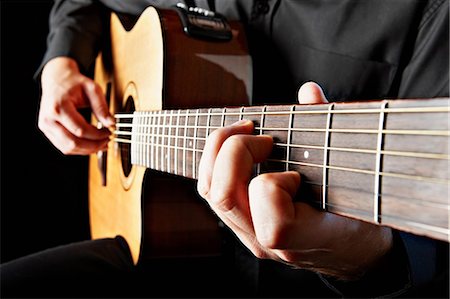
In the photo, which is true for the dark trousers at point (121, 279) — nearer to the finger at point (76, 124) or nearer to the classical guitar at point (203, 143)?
Answer: the classical guitar at point (203, 143)

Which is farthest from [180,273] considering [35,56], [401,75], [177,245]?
[35,56]

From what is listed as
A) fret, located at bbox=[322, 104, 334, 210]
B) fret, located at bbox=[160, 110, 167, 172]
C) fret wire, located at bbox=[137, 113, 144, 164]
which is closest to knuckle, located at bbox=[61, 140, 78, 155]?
fret wire, located at bbox=[137, 113, 144, 164]

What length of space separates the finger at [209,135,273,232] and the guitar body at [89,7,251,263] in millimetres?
310

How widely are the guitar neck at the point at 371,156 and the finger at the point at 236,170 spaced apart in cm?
1

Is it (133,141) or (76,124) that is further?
(76,124)

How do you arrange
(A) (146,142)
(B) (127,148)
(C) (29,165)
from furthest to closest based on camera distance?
(C) (29,165)
(B) (127,148)
(A) (146,142)

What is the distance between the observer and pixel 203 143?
0.47 meters

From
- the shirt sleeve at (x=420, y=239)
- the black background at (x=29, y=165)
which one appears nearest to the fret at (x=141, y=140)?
the shirt sleeve at (x=420, y=239)

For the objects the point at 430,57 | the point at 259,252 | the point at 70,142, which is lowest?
the point at 259,252

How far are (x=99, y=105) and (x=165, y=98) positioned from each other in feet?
0.78

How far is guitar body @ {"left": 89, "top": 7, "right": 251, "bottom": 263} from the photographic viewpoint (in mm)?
701

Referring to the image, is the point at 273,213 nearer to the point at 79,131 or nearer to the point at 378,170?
the point at 378,170

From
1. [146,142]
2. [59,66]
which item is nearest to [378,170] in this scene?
[146,142]

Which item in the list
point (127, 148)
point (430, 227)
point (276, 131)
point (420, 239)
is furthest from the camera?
point (127, 148)
